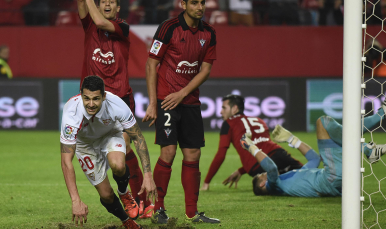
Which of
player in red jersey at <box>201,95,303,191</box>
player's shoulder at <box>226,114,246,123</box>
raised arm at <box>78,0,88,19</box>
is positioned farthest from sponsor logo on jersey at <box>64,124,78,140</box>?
player's shoulder at <box>226,114,246,123</box>

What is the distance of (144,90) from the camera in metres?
11.9

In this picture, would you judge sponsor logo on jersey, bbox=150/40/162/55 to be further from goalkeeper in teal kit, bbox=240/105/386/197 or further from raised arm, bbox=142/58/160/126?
goalkeeper in teal kit, bbox=240/105/386/197

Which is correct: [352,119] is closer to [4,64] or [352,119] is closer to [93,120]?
[93,120]

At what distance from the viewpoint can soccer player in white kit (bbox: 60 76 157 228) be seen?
334 centimetres

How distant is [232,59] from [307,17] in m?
2.06

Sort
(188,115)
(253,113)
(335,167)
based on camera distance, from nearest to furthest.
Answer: (188,115) < (335,167) < (253,113)

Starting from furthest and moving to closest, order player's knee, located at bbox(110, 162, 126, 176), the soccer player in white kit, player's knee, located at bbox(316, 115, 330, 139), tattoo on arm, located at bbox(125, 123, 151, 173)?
1. player's knee, located at bbox(316, 115, 330, 139)
2. player's knee, located at bbox(110, 162, 126, 176)
3. tattoo on arm, located at bbox(125, 123, 151, 173)
4. the soccer player in white kit

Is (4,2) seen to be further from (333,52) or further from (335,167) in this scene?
(335,167)

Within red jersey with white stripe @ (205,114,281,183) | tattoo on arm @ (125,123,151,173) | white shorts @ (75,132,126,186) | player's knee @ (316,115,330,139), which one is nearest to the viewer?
tattoo on arm @ (125,123,151,173)

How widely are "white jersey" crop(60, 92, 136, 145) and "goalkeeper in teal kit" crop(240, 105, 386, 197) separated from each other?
6.08 ft

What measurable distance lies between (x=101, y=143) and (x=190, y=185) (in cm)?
78

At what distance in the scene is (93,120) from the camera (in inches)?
143

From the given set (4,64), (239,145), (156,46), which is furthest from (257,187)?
(4,64)

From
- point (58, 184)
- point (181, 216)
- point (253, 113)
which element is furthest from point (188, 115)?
point (253, 113)
